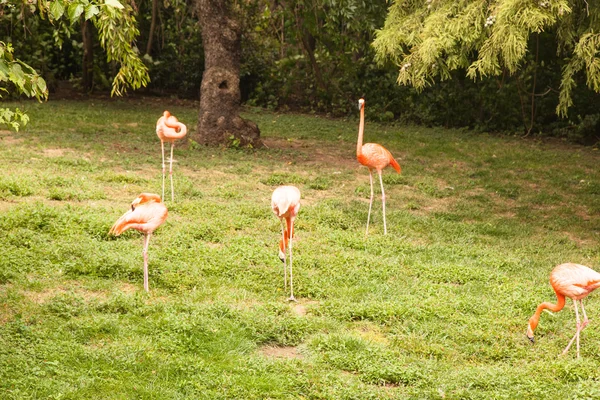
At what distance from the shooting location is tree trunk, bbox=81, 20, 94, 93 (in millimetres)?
15977

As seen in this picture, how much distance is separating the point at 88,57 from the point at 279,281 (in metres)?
11.4

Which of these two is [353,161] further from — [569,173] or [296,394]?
[296,394]

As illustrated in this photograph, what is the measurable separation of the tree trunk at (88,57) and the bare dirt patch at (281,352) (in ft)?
39.3

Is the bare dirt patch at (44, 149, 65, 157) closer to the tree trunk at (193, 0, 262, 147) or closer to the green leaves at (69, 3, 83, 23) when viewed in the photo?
the tree trunk at (193, 0, 262, 147)

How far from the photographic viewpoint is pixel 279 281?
6422 mm

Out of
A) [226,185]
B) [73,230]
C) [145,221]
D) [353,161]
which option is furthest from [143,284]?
[353,161]

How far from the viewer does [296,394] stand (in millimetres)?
4613

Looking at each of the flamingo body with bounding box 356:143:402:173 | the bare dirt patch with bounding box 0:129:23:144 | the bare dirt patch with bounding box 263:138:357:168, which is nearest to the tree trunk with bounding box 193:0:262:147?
the bare dirt patch with bounding box 263:138:357:168

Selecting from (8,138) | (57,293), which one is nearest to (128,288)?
(57,293)

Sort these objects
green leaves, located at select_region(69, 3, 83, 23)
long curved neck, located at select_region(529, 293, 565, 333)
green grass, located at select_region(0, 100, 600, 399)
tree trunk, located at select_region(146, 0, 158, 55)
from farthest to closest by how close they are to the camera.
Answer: tree trunk, located at select_region(146, 0, 158, 55) < long curved neck, located at select_region(529, 293, 565, 333) < green grass, located at select_region(0, 100, 600, 399) < green leaves, located at select_region(69, 3, 83, 23)

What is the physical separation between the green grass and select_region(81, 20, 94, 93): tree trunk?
5126 millimetres

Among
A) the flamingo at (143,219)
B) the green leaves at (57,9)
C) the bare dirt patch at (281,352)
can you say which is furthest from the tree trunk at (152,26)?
the green leaves at (57,9)

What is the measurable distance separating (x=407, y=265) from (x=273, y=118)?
29.7 feet

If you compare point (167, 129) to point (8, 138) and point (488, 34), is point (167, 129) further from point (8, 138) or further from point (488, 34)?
point (8, 138)
